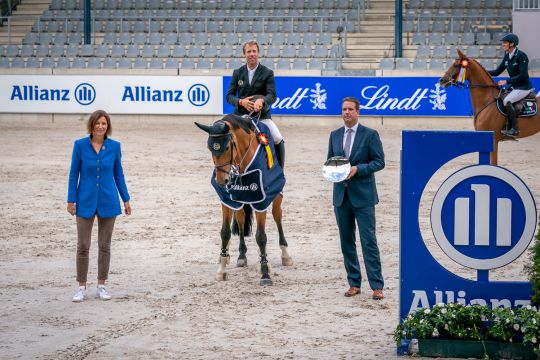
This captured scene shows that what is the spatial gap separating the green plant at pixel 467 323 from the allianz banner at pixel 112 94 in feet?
68.9

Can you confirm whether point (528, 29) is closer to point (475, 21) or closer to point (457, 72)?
point (475, 21)

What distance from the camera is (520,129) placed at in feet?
57.2

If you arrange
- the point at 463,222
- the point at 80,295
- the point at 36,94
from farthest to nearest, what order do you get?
the point at 36,94 < the point at 80,295 < the point at 463,222

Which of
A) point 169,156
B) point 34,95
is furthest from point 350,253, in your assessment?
point 34,95

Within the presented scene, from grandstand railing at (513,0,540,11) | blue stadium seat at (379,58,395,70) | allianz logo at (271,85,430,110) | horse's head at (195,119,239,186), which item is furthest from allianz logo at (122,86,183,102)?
horse's head at (195,119,239,186)

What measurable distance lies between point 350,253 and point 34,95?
2195 centimetres

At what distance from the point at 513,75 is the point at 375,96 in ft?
35.4

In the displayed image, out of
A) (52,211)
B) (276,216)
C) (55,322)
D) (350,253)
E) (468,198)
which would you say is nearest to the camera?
(468,198)

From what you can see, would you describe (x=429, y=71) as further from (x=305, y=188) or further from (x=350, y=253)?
(x=350, y=253)

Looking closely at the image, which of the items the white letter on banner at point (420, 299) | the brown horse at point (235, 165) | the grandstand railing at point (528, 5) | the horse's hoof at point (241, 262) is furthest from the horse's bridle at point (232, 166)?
the grandstand railing at point (528, 5)

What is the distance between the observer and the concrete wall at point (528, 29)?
3006 cm

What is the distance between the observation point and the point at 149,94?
2919 centimetres

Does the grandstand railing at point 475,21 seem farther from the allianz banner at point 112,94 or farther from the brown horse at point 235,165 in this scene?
the brown horse at point 235,165

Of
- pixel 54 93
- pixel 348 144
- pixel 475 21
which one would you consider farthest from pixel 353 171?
pixel 475 21
